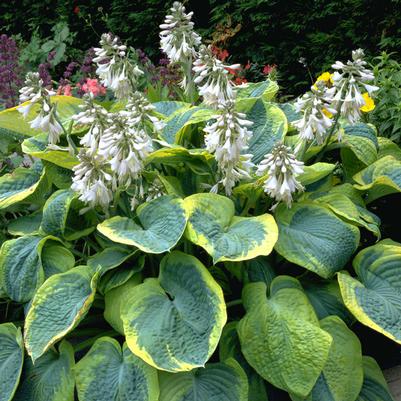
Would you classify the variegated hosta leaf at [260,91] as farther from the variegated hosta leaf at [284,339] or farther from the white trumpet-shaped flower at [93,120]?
the variegated hosta leaf at [284,339]

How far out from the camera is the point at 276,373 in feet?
6.48

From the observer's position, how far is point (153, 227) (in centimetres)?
217

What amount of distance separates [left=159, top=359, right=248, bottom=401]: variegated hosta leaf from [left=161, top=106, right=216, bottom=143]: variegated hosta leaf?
96cm

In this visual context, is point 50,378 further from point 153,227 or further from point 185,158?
point 185,158

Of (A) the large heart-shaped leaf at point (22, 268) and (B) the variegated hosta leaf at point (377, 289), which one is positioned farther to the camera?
(A) the large heart-shaped leaf at point (22, 268)

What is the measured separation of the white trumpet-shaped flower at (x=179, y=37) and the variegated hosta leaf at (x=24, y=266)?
0.92 m

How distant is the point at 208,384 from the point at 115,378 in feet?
0.93

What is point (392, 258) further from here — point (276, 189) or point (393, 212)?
point (393, 212)

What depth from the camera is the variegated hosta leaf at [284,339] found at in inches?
76.5

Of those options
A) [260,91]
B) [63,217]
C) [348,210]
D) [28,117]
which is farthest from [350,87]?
[28,117]

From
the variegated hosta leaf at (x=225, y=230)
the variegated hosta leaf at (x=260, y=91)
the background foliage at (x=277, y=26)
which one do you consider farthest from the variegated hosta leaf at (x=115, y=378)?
the background foliage at (x=277, y=26)

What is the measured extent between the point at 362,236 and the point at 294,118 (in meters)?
0.60

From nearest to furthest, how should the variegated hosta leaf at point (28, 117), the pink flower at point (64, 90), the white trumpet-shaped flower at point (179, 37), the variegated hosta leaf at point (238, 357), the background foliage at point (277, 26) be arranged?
the variegated hosta leaf at point (238, 357) → the white trumpet-shaped flower at point (179, 37) → the variegated hosta leaf at point (28, 117) → the pink flower at point (64, 90) → the background foliage at point (277, 26)

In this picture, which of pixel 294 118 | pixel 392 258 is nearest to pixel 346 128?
pixel 294 118
